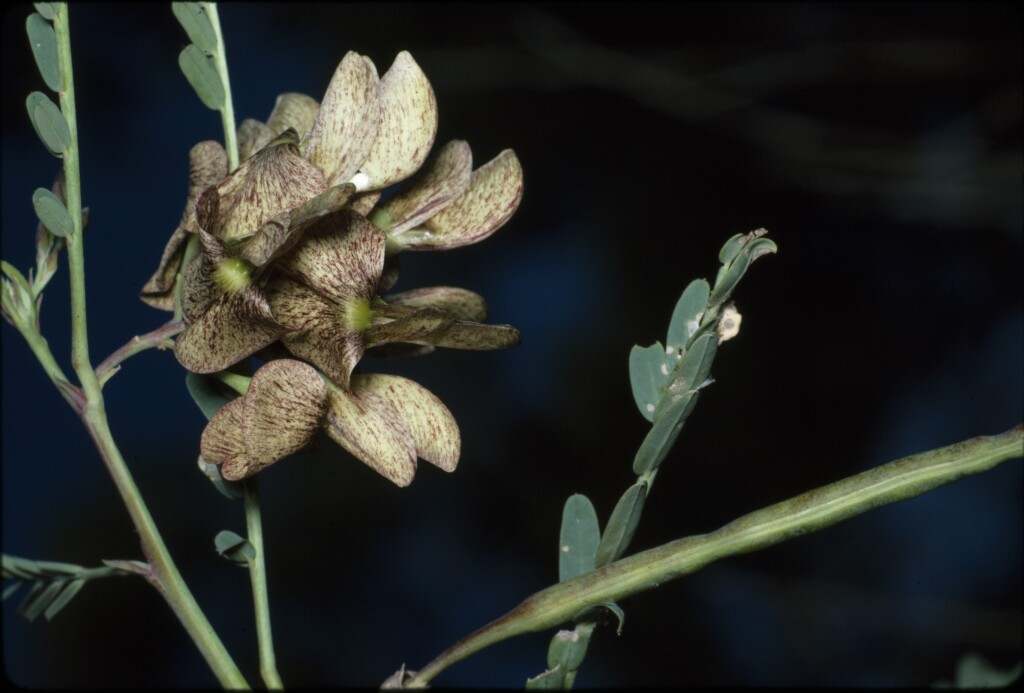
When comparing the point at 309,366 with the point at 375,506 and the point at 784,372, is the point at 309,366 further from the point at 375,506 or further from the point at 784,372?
the point at 784,372

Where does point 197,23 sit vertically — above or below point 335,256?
above

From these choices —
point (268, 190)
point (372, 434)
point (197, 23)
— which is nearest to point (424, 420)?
point (372, 434)

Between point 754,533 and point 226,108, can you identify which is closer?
point 754,533

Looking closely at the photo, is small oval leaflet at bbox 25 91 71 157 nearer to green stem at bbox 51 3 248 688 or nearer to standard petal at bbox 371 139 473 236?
green stem at bbox 51 3 248 688

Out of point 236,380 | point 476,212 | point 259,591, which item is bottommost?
point 259,591

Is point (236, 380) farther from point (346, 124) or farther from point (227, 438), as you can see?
point (346, 124)

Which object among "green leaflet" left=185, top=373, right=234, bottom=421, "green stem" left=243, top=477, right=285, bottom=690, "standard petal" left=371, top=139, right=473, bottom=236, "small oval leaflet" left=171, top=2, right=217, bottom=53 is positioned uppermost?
"small oval leaflet" left=171, top=2, right=217, bottom=53

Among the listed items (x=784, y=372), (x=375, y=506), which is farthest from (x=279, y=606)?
(x=784, y=372)

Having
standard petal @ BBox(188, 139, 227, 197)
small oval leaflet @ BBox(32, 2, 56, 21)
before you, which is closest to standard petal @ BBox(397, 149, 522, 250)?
standard petal @ BBox(188, 139, 227, 197)
